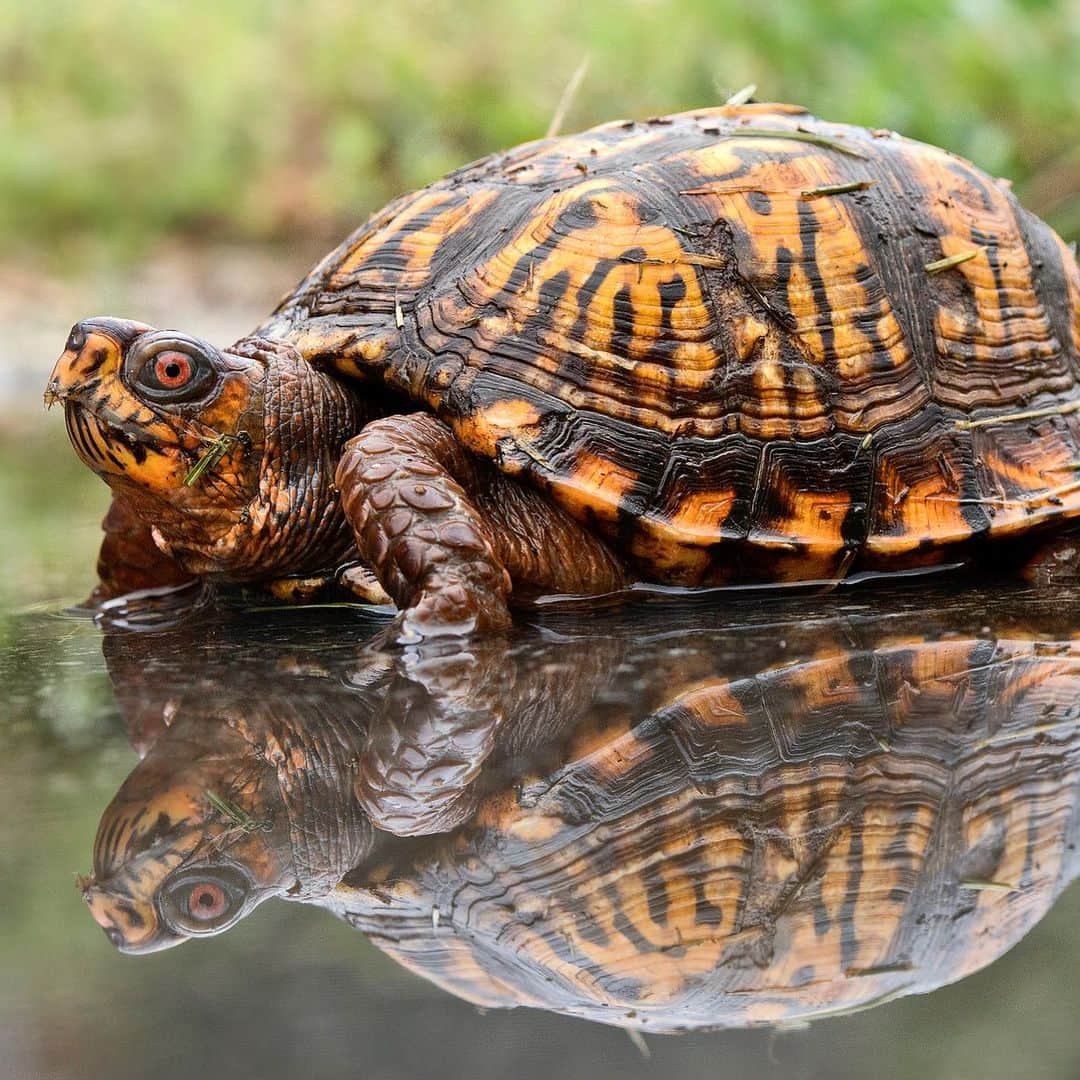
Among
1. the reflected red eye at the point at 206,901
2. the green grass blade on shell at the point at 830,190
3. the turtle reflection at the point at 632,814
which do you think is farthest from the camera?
the green grass blade on shell at the point at 830,190

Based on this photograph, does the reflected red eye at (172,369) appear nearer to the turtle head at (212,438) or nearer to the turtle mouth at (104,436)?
the turtle head at (212,438)

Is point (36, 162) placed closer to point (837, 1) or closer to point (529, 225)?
point (837, 1)

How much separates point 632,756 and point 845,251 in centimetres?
214

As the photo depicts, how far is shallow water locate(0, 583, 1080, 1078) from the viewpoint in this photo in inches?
49.4

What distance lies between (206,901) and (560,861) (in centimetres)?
43

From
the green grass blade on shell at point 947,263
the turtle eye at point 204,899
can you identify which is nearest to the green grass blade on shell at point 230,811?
the turtle eye at point 204,899

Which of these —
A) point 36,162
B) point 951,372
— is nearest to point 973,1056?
point 951,372

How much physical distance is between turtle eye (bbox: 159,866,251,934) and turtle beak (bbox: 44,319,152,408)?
1911mm

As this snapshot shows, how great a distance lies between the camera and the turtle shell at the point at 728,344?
338 cm

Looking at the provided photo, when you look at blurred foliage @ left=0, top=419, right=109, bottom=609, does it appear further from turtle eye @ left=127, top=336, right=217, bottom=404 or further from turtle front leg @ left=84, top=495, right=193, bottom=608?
turtle eye @ left=127, top=336, right=217, bottom=404

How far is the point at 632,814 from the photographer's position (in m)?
1.80

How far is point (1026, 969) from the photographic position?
1.34 meters

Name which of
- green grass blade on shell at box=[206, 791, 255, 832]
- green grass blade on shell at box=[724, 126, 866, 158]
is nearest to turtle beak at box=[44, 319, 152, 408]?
green grass blade on shell at box=[206, 791, 255, 832]

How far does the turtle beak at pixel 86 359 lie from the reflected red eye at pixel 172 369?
0.09 m
